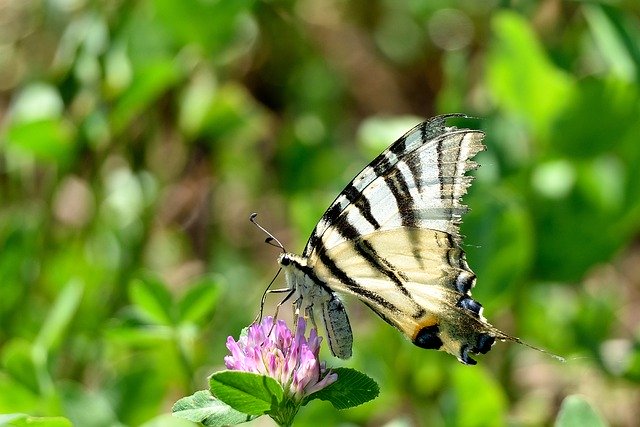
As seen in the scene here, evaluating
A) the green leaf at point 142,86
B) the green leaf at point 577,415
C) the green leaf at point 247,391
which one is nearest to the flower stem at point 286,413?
the green leaf at point 247,391

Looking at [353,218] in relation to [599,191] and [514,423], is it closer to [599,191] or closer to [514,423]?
[514,423]

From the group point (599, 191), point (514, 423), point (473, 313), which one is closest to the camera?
point (473, 313)

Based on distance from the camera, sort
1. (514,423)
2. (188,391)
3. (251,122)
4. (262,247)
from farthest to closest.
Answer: (262,247)
(251,122)
(514,423)
(188,391)

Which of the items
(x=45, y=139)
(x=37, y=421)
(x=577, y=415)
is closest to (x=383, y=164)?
(x=577, y=415)

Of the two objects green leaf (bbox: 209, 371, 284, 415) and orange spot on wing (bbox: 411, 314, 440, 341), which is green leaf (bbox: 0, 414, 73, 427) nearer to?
green leaf (bbox: 209, 371, 284, 415)

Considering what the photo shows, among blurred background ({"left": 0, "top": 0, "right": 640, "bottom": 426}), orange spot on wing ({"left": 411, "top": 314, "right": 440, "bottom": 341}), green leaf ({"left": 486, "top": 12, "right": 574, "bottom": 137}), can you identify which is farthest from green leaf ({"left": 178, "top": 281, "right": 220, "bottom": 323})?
green leaf ({"left": 486, "top": 12, "right": 574, "bottom": 137})

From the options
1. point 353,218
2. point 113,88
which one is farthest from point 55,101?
point 353,218

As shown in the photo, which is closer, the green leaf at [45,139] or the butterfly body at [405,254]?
the butterfly body at [405,254]

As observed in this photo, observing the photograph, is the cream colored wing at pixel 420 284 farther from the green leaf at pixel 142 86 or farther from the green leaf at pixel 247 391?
the green leaf at pixel 142 86
